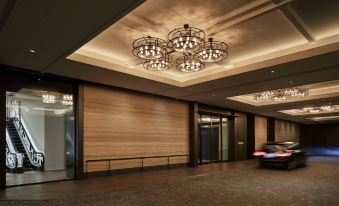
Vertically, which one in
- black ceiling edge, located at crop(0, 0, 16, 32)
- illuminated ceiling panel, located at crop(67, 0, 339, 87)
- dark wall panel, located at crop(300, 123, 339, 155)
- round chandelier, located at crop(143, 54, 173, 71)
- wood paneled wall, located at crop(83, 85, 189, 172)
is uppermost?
illuminated ceiling panel, located at crop(67, 0, 339, 87)

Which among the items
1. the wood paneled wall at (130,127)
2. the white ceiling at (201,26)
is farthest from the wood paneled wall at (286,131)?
the white ceiling at (201,26)

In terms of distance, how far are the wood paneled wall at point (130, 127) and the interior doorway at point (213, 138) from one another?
1.94 m

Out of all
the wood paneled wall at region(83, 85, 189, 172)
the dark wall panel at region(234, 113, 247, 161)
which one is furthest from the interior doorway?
the wood paneled wall at region(83, 85, 189, 172)

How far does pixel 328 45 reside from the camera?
5.71 meters

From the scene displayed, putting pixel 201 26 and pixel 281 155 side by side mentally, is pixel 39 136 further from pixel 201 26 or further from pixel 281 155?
pixel 281 155

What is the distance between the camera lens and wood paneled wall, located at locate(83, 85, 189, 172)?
341 inches

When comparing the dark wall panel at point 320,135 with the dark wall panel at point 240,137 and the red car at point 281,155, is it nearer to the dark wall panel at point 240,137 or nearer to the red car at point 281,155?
the dark wall panel at point 240,137

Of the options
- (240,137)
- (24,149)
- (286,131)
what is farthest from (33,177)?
(286,131)

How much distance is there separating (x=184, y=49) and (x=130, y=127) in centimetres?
533

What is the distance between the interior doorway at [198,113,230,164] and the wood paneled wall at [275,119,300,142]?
7607 millimetres

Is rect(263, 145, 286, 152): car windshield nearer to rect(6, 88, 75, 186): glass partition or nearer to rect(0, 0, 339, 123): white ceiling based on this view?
rect(0, 0, 339, 123): white ceiling

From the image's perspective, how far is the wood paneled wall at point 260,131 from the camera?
18.0 metres

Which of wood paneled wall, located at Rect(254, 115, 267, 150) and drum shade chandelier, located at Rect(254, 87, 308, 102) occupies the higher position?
drum shade chandelier, located at Rect(254, 87, 308, 102)

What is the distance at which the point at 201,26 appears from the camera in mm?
5578
